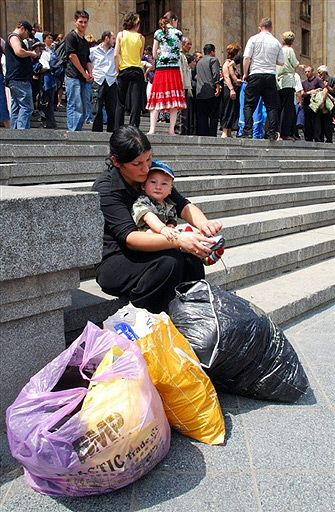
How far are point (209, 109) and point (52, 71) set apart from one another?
3.02 m

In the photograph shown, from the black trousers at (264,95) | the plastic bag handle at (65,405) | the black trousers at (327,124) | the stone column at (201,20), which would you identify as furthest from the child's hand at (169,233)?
the stone column at (201,20)

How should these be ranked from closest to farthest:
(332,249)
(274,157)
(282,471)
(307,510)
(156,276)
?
1. (307,510)
2. (282,471)
3. (156,276)
4. (332,249)
5. (274,157)

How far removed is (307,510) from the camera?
206 centimetres

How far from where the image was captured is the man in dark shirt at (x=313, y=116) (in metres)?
12.4

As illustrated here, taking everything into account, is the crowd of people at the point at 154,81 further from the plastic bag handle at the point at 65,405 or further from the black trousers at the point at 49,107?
the plastic bag handle at the point at 65,405

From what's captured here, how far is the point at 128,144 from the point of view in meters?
3.10

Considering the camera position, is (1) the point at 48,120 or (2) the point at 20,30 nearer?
(2) the point at 20,30

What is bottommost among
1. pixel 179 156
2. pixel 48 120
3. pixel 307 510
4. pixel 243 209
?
pixel 307 510

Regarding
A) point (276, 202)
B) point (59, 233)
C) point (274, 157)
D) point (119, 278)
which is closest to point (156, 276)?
point (119, 278)

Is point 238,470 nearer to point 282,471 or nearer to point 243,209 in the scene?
point 282,471

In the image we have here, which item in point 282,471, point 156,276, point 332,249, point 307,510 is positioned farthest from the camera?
point 332,249

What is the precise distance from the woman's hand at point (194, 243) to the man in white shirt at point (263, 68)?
703 cm

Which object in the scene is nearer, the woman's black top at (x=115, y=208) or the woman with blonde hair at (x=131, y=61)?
the woman's black top at (x=115, y=208)

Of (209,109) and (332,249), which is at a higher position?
(209,109)
